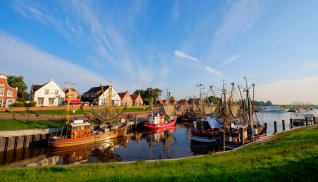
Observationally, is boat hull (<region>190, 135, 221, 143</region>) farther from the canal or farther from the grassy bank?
the grassy bank

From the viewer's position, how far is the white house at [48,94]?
66.3 meters

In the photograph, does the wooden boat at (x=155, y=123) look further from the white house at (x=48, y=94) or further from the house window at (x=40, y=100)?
the house window at (x=40, y=100)

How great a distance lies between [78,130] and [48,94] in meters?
41.5

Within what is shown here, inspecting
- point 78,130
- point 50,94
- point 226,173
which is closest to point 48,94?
point 50,94

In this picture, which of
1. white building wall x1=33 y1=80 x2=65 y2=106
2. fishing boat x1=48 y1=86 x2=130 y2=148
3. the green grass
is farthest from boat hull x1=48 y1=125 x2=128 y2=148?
white building wall x1=33 y1=80 x2=65 y2=106

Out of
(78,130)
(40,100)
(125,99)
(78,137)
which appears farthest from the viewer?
(125,99)

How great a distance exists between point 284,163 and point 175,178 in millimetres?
6675

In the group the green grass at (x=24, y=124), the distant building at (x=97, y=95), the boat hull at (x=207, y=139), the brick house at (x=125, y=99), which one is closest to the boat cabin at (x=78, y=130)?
the green grass at (x=24, y=124)

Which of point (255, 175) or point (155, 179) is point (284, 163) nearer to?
point (255, 175)

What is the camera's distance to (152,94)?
13088 centimetres

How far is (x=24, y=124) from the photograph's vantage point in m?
37.3

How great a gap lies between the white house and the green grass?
1116 inches

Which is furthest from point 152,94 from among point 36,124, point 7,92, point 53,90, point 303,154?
point 303,154

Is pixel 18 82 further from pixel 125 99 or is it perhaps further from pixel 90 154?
pixel 90 154
